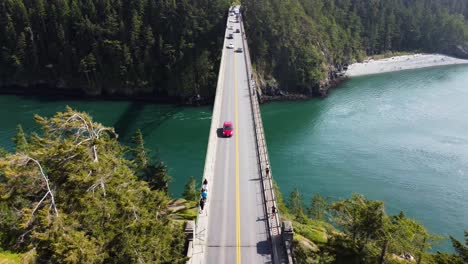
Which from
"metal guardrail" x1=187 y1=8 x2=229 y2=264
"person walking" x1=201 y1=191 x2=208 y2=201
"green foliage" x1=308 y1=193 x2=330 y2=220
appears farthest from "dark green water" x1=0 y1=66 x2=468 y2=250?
"person walking" x1=201 y1=191 x2=208 y2=201

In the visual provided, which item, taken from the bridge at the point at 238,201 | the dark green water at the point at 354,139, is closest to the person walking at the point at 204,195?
the bridge at the point at 238,201

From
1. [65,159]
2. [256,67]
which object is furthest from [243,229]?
[256,67]

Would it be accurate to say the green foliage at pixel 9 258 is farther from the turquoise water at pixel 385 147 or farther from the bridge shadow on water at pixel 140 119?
the bridge shadow on water at pixel 140 119

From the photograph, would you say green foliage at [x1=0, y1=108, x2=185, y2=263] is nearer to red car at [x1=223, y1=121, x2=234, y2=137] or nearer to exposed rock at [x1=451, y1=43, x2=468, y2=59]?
red car at [x1=223, y1=121, x2=234, y2=137]

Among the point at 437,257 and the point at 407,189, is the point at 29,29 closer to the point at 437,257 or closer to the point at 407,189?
the point at 407,189

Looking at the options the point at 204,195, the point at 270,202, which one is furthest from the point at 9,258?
the point at 270,202

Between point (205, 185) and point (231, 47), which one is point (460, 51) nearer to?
point (231, 47)
